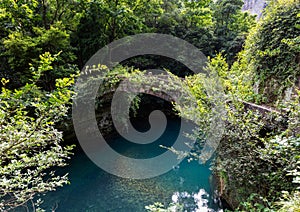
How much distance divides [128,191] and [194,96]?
2.62 m

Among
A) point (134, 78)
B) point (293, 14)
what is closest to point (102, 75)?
point (134, 78)

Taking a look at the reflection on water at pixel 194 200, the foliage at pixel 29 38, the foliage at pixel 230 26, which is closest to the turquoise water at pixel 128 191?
the reflection on water at pixel 194 200

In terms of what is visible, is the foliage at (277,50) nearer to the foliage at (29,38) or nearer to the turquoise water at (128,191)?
the turquoise water at (128,191)

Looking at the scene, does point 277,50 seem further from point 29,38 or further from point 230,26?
point 230,26

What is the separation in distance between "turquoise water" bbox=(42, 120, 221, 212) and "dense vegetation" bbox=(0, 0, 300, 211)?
0.60m

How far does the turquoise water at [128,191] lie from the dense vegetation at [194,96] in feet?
1.98

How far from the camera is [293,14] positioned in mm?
3088

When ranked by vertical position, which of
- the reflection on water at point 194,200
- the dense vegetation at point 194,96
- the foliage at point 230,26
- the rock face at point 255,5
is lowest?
the reflection on water at point 194,200

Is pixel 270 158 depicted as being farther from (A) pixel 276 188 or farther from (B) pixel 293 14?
(B) pixel 293 14

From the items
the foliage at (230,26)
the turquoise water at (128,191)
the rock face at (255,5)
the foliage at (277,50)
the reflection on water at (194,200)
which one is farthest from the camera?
the rock face at (255,5)

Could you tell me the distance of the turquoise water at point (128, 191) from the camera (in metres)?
3.87

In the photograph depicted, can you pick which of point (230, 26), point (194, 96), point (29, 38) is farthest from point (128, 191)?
point (230, 26)

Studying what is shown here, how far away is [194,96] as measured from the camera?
3424 millimetres

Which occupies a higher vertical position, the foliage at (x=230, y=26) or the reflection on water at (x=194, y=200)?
the foliage at (x=230, y=26)
